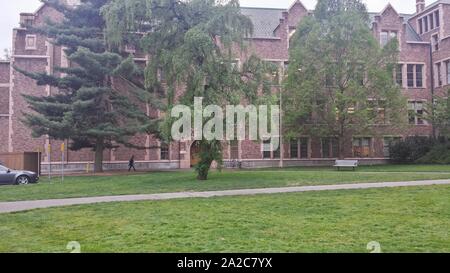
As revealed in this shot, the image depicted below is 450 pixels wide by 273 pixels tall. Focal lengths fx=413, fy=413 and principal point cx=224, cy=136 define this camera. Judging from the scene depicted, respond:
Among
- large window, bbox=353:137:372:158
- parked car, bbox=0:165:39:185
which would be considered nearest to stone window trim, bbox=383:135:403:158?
large window, bbox=353:137:372:158

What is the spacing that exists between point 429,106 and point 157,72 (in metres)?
23.3

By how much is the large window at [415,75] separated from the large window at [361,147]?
6.77 meters

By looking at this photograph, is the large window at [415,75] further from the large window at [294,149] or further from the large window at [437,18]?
the large window at [294,149]

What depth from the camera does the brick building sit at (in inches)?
1321

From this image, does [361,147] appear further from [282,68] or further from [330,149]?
[282,68]

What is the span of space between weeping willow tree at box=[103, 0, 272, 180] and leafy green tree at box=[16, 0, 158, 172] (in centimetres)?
648

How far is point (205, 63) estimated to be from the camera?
1816 centimetres

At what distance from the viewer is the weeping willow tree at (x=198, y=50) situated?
58.9ft

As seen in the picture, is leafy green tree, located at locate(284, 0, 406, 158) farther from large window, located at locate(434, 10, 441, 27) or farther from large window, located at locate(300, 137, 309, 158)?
large window, located at locate(434, 10, 441, 27)

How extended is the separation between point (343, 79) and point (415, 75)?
11758mm

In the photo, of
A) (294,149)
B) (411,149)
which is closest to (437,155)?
(411,149)

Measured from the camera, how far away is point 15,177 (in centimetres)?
2069

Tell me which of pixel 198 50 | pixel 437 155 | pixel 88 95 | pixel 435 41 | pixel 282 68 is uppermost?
pixel 435 41
